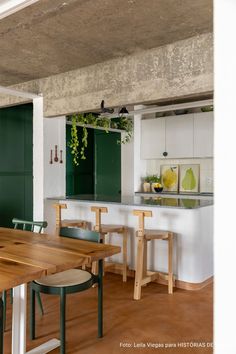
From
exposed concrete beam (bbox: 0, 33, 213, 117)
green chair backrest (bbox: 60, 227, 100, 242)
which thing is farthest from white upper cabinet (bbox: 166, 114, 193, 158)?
green chair backrest (bbox: 60, 227, 100, 242)

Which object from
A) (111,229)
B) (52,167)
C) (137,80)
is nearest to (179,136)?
(137,80)

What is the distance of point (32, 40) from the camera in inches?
141

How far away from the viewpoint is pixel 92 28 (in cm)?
325

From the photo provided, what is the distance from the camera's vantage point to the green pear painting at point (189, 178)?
606 centimetres

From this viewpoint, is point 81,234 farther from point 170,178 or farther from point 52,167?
point 170,178

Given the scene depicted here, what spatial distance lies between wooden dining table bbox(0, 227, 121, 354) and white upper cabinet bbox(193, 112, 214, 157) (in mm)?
3709

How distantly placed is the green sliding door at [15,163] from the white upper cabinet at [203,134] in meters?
3.24

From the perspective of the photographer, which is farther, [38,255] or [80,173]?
[80,173]

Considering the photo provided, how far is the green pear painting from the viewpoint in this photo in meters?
6.06

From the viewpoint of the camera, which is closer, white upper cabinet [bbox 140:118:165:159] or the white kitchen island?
the white kitchen island

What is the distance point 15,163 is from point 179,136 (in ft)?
10.6

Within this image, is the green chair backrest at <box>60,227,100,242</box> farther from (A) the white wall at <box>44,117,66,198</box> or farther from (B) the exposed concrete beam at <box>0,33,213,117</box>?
(A) the white wall at <box>44,117,66,198</box>
